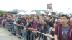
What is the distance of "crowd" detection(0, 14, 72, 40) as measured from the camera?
286cm

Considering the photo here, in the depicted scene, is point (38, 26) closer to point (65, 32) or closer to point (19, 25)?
point (19, 25)

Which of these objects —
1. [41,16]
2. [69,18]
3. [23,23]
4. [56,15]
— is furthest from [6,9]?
[69,18]

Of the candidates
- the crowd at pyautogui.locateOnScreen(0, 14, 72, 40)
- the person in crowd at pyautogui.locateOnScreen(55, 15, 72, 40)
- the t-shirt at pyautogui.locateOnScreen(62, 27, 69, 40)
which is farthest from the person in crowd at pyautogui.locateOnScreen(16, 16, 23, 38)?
the t-shirt at pyautogui.locateOnScreen(62, 27, 69, 40)

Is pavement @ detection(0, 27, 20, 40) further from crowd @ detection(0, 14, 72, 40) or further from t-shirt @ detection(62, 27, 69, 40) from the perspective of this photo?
t-shirt @ detection(62, 27, 69, 40)

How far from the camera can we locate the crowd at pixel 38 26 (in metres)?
2.86

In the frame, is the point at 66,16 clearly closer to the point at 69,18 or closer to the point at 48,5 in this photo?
the point at 69,18

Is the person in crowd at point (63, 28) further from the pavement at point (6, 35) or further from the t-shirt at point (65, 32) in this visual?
the pavement at point (6, 35)

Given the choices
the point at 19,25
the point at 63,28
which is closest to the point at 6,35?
the point at 19,25

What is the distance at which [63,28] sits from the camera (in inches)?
113

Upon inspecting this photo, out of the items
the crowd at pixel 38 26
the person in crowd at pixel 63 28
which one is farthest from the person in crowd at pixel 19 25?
the person in crowd at pixel 63 28

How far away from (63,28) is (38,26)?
1.77 ft

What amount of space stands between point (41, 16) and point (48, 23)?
20 cm

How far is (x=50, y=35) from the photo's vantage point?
305 cm

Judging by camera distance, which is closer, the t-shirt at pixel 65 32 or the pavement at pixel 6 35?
the t-shirt at pixel 65 32
